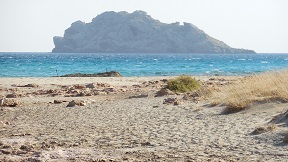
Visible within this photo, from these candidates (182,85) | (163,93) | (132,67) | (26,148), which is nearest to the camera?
(26,148)

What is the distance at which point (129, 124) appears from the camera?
48.0 ft

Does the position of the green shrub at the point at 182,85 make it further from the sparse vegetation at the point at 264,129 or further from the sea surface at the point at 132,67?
the sparse vegetation at the point at 264,129

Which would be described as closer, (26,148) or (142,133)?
(26,148)

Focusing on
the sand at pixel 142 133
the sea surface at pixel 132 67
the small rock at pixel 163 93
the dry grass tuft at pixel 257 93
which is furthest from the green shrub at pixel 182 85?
the dry grass tuft at pixel 257 93

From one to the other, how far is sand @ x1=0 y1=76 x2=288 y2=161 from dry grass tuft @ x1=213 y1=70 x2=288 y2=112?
1.43 ft

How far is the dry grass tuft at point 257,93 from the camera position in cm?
1612

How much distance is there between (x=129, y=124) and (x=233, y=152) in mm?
4898

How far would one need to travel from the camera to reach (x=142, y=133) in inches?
508

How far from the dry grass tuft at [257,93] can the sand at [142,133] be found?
434 mm

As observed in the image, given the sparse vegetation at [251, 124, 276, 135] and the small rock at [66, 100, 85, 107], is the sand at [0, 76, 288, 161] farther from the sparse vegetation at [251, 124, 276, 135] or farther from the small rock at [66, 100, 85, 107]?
the small rock at [66, 100, 85, 107]

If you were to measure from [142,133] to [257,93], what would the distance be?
6.11 meters

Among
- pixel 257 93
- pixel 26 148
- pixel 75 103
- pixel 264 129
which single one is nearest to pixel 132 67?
pixel 75 103

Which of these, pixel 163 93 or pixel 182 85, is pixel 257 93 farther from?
pixel 182 85

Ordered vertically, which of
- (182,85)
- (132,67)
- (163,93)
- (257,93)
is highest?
(257,93)
